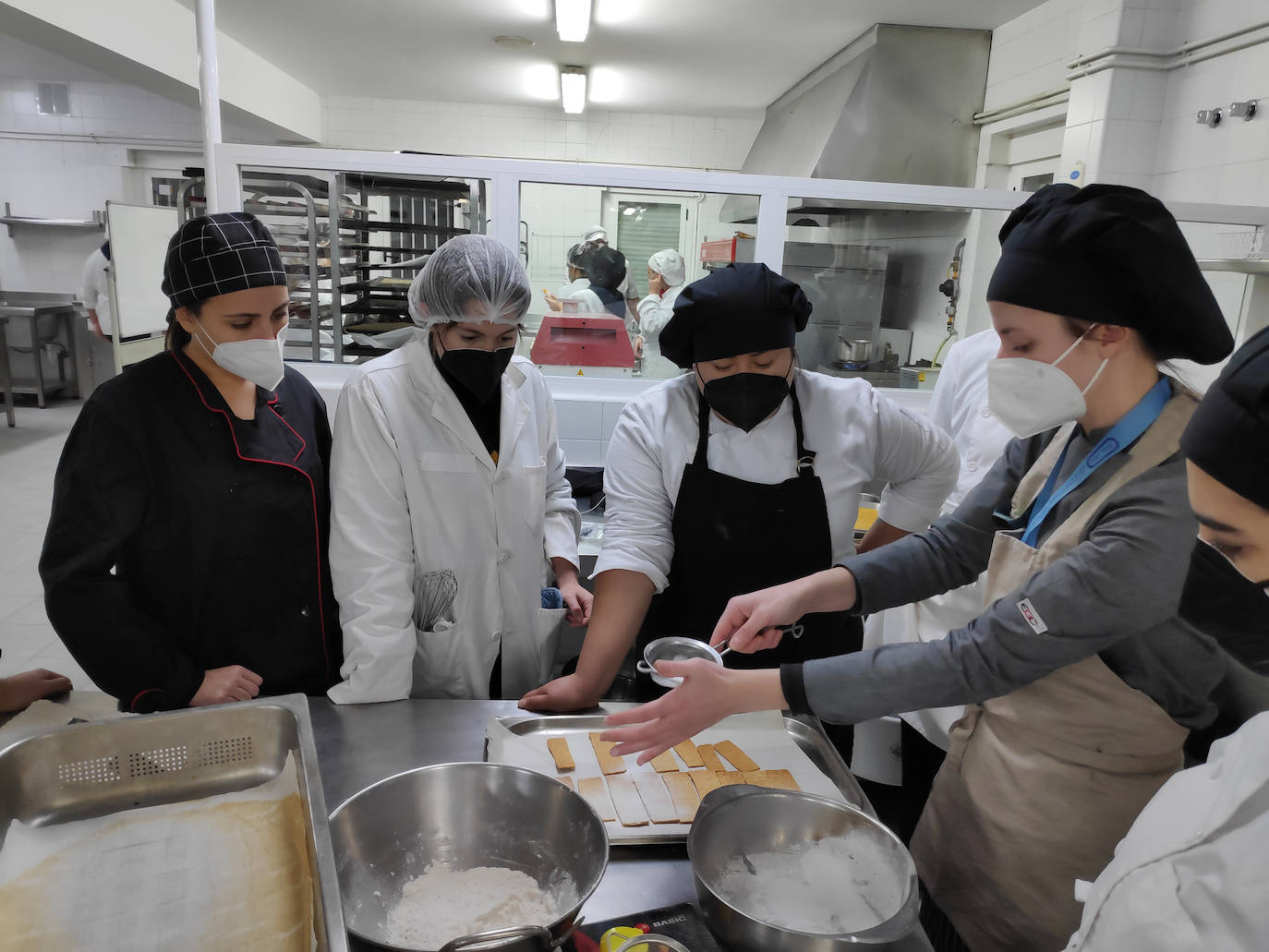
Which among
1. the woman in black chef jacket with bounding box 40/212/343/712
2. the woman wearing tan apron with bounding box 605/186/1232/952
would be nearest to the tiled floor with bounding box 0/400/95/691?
the woman in black chef jacket with bounding box 40/212/343/712

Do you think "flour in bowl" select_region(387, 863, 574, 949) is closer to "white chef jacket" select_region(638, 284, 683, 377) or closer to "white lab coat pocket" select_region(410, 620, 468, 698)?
"white lab coat pocket" select_region(410, 620, 468, 698)

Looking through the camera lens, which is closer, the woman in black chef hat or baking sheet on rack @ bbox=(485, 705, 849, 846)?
baking sheet on rack @ bbox=(485, 705, 849, 846)

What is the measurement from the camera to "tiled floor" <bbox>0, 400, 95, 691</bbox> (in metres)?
3.61

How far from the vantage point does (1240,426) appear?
65 centimetres

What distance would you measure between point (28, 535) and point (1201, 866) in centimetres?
597

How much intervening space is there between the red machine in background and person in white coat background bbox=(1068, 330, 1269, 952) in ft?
8.59

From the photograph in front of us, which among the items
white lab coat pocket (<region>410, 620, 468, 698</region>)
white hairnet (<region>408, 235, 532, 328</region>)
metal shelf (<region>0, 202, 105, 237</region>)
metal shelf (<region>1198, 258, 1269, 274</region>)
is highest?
metal shelf (<region>0, 202, 105, 237</region>)

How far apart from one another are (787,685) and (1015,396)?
0.56 m

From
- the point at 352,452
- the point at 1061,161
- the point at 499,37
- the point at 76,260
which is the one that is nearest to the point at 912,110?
the point at 1061,161

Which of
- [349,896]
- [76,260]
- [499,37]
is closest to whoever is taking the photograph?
[349,896]

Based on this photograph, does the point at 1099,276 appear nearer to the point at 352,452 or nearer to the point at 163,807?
the point at 352,452

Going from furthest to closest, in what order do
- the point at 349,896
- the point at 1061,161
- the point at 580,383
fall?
the point at 1061,161 → the point at 580,383 → the point at 349,896

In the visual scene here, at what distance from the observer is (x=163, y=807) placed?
3.51 ft

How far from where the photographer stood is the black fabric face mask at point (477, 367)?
66.6 inches
